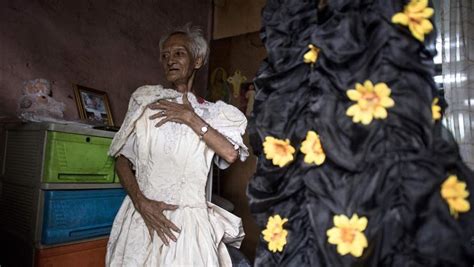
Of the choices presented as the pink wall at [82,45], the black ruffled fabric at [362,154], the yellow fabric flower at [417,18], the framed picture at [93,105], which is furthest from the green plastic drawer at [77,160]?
the yellow fabric flower at [417,18]

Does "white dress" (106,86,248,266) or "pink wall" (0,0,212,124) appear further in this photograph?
"pink wall" (0,0,212,124)

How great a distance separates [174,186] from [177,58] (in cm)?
52

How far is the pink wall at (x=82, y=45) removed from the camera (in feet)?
5.11

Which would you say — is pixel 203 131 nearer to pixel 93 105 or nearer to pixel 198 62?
pixel 198 62

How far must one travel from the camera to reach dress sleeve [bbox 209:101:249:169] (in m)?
1.22

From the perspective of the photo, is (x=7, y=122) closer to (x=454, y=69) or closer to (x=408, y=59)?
(x=408, y=59)

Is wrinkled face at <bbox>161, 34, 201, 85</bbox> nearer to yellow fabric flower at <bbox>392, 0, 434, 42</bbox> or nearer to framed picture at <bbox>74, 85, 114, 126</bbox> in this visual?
framed picture at <bbox>74, 85, 114, 126</bbox>

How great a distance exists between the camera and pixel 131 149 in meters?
1.26

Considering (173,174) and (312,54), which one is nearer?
(312,54)

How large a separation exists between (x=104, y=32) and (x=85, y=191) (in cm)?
106

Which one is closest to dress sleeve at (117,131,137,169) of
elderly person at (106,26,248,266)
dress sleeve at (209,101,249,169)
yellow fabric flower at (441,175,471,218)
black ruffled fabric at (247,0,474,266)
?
elderly person at (106,26,248,266)

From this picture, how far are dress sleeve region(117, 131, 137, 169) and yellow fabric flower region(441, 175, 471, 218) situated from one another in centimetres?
104

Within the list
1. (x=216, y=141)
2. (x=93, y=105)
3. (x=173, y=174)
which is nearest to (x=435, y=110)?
(x=216, y=141)

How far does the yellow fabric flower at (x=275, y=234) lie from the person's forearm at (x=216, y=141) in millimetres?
615
